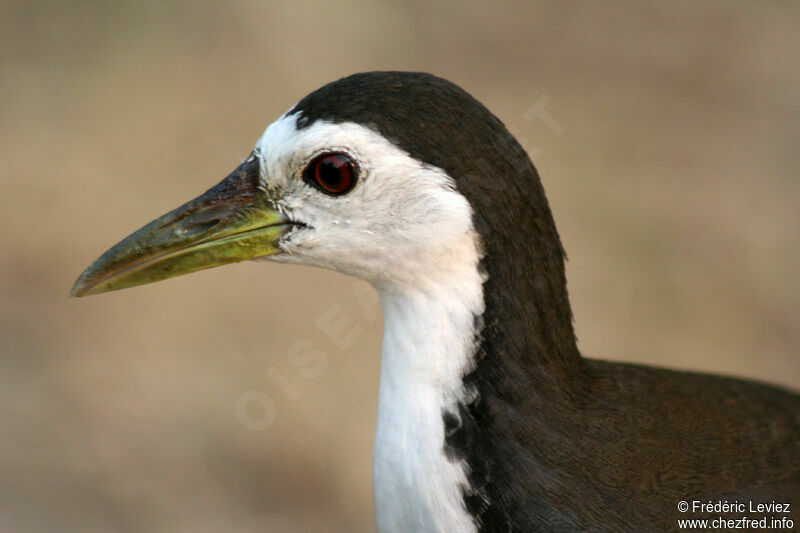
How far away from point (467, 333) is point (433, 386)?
7.4 inches

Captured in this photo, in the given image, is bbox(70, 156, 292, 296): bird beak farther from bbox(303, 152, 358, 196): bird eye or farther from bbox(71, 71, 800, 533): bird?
bbox(303, 152, 358, 196): bird eye

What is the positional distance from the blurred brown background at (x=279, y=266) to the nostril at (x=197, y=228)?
3287mm

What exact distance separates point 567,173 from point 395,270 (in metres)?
5.21

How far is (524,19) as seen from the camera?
873 cm

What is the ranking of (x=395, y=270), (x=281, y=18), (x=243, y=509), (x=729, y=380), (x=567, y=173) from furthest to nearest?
(x=281, y=18), (x=567, y=173), (x=243, y=509), (x=729, y=380), (x=395, y=270)

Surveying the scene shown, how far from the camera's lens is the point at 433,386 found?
2490 mm

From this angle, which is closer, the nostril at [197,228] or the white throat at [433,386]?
the white throat at [433,386]

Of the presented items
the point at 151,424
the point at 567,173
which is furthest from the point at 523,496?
the point at 567,173

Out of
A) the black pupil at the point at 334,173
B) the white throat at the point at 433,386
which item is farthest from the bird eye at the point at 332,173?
the white throat at the point at 433,386

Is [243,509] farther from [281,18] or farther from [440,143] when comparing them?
[281,18]

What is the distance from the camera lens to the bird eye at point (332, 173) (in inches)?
98.3

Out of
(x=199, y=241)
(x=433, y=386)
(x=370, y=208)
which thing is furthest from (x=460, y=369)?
(x=199, y=241)

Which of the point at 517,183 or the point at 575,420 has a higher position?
the point at 517,183

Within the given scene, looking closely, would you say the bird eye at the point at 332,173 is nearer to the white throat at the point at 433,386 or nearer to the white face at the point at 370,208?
the white face at the point at 370,208
